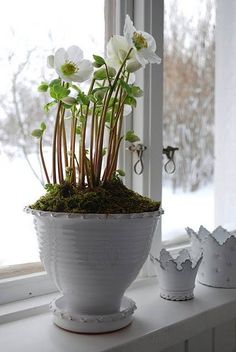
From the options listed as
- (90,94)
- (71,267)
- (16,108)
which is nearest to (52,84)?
(90,94)

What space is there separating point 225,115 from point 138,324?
31.3 inches

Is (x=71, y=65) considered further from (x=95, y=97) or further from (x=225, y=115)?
(x=225, y=115)

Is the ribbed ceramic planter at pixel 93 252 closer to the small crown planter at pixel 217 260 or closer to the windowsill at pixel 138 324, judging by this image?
the windowsill at pixel 138 324

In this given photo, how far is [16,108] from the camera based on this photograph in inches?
40.9

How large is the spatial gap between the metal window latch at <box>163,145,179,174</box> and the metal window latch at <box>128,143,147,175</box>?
15cm

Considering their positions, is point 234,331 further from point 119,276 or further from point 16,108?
point 16,108

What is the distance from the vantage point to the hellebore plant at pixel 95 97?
855 millimetres

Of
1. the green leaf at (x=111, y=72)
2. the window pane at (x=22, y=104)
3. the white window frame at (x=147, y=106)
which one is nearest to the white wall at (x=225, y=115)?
the white window frame at (x=147, y=106)

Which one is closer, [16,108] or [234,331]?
[16,108]

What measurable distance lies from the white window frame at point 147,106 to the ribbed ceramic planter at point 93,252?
0.33m

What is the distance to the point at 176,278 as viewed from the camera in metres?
1.08

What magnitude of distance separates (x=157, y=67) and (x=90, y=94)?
15.0 inches

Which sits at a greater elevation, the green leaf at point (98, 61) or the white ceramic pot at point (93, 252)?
the green leaf at point (98, 61)

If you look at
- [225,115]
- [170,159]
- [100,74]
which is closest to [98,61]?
[100,74]
